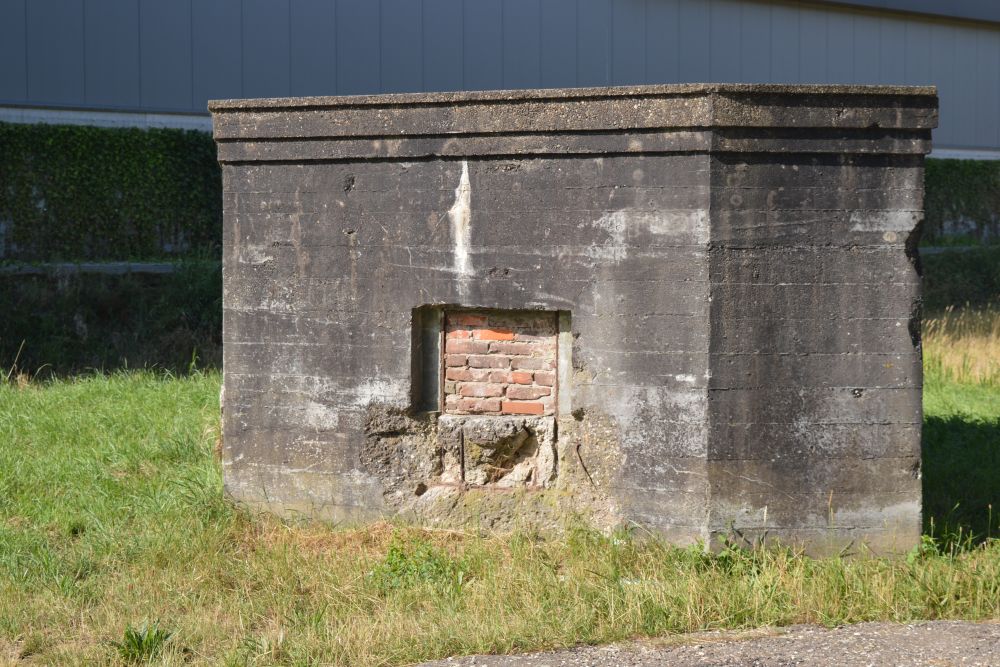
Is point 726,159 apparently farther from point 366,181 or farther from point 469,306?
point 366,181

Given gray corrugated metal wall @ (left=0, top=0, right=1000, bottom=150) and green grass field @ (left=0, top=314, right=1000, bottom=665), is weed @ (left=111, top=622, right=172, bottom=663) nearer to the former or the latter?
green grass field @ (left=0, top=314, right=1000, bottom=665)

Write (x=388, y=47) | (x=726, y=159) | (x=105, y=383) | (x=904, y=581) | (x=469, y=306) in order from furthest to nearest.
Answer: (x=388, y=47)
(x=105, y=383)
(x=469, y=306)
(x=726, y=159)
(x=904, y=581)

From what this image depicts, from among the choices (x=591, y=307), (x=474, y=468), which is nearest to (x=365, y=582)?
(x=474, y=468)

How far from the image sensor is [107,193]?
Answer: 46.8ft

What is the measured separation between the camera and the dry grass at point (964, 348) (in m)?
12.0

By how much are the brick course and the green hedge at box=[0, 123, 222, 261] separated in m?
9.36

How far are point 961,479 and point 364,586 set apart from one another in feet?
14.4

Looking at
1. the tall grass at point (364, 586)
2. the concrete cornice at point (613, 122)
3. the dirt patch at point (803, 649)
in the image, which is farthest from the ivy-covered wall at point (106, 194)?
the dirt patch at point (803, 649)

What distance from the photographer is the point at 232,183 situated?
21.6 ft

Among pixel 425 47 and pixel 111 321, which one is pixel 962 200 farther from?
pixel 111 321

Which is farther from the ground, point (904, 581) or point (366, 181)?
point (366, 181)

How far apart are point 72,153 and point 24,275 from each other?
190 cm

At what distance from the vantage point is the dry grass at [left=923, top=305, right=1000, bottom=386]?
12.0 m

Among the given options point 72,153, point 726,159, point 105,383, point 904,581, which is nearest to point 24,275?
point 72,153
